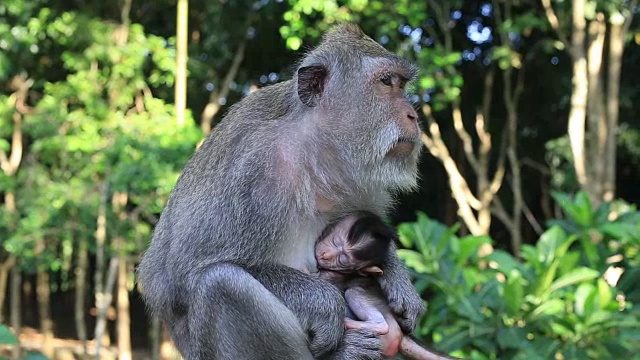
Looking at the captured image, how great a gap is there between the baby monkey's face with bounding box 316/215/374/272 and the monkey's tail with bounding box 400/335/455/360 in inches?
15.5

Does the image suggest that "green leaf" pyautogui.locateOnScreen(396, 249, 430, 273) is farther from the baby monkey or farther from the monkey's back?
the monkey's back

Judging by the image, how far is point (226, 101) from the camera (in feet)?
42.9

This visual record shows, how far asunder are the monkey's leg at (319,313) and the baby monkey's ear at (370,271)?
252 mm

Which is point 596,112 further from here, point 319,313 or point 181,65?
point 319,313

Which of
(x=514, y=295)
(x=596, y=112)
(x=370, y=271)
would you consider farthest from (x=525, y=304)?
(x=596, y=112)

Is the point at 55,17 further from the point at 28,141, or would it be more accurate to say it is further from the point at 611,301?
the point at 611,301

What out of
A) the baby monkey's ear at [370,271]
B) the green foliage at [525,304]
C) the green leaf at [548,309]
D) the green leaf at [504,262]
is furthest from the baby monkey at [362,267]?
the green leaf at [504,262]

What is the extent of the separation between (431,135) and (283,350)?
32.7ft

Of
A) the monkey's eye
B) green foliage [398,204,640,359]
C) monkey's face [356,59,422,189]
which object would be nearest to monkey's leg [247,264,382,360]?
monkey's face [356,59,422,189]

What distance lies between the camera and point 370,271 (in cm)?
343

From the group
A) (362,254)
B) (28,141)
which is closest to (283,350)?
(362,254)

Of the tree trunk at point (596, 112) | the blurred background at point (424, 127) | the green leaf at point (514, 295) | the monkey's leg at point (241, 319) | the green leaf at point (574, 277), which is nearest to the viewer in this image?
the monkey's leg at point (241, 319)

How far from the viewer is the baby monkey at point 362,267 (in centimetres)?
326

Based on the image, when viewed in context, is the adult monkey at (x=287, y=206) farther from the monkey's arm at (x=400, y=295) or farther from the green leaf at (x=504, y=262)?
the green leaf at (x=504, y=262)
